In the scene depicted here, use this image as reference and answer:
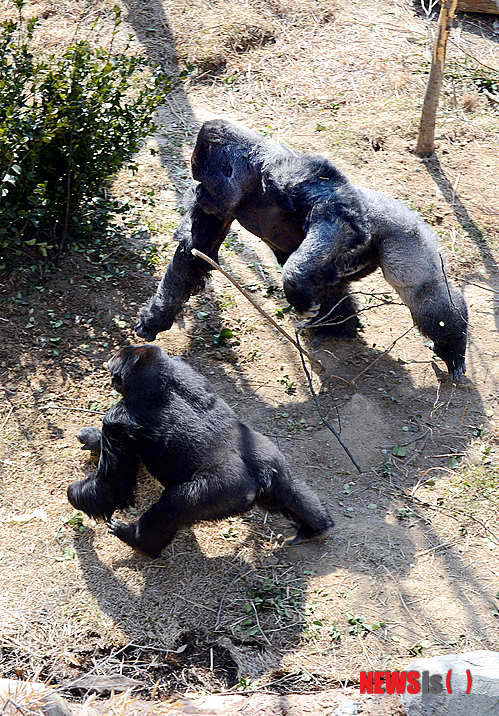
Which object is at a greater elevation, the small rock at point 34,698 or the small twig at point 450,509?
the small rock at point 34,698

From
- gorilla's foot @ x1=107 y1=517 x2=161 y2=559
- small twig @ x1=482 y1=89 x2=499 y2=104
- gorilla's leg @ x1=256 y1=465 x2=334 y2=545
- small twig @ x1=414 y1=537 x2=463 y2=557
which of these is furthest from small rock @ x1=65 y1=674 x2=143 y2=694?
small twig @ x1=482 y1=89 x2=499 y2=104

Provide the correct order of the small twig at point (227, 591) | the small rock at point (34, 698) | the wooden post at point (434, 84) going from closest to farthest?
the small rock at point (34, 698), the small twig at point (227, 591), the wooden post at point (434, 84)

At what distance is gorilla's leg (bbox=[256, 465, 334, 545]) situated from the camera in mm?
3828

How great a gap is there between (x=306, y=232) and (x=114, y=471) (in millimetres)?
2008

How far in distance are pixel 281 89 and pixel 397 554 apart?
599cm

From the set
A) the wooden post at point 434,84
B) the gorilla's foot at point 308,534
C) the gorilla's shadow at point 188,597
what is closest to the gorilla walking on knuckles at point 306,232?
the gorilla's foot at point 308,534

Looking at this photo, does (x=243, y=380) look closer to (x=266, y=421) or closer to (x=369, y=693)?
(x=266, y=421)

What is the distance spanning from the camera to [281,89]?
8359 millimetres

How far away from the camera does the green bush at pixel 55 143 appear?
5164 mm

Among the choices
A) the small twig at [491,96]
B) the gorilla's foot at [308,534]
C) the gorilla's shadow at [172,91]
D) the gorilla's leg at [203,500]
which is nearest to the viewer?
the gorilla's leg at [203,500]

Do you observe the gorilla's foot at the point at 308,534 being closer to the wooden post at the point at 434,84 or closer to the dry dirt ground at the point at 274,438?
the dry dirt ground at the point at 274,438

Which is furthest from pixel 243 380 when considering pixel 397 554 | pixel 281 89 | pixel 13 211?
pixel 281 89

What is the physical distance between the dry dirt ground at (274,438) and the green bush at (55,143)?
0.39m

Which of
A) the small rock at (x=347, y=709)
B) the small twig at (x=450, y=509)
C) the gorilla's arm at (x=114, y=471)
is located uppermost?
the gorilla's arm at (x=114, y=471)
